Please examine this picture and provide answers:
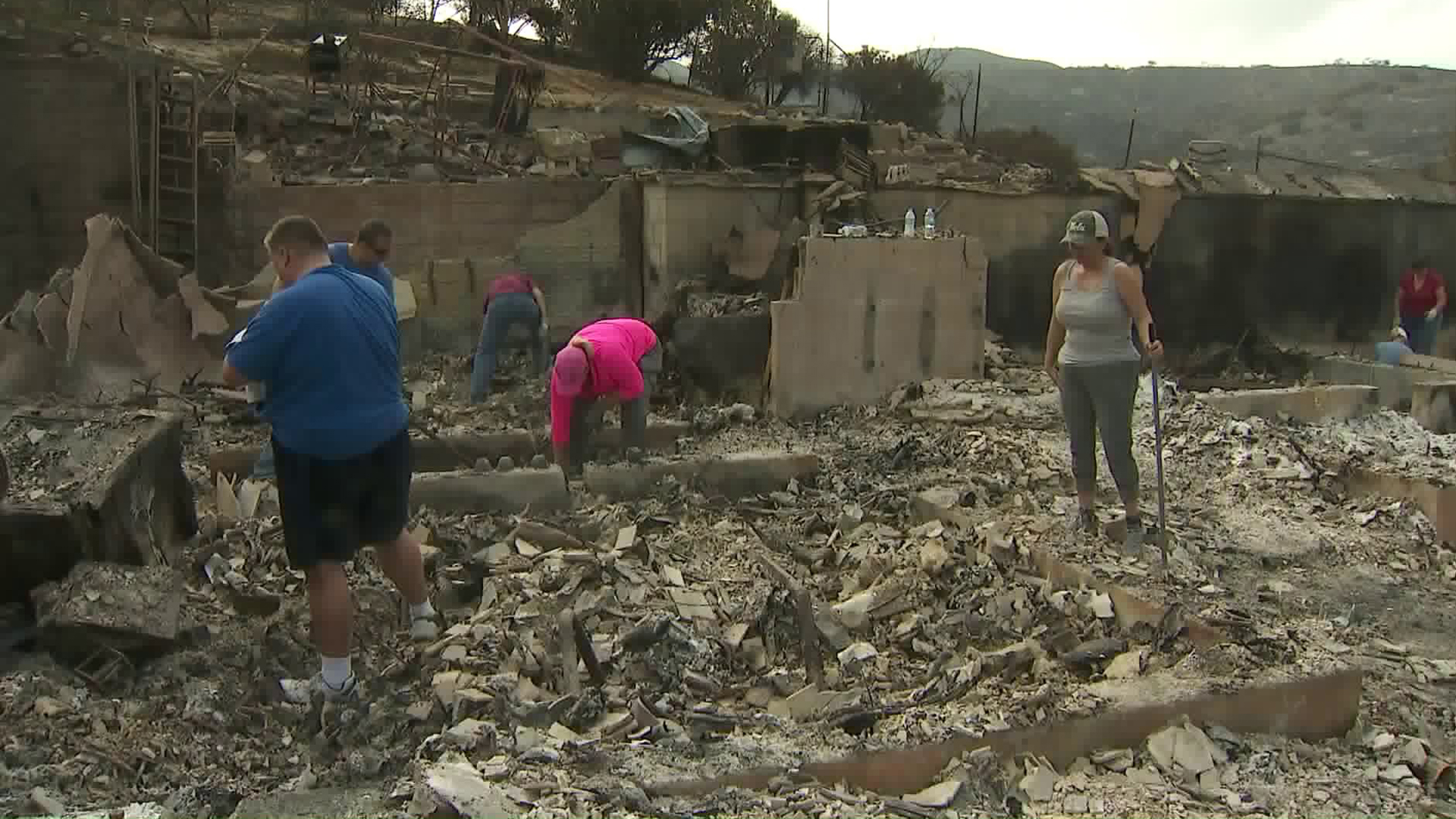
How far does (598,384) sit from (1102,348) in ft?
8.49

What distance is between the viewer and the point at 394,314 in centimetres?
427

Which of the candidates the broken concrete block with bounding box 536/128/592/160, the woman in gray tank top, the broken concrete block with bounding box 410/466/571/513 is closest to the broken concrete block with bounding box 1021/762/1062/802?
the woman in gray tank top

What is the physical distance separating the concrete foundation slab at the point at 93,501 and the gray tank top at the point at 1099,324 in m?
3.88

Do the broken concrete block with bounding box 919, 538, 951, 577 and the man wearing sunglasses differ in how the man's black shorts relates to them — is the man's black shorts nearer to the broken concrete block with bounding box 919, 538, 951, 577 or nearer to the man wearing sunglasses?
the man wearing sunglasses

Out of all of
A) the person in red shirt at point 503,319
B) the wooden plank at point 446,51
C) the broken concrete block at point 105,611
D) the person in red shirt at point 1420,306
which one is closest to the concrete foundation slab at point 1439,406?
the person in red shirt at point 1420,306

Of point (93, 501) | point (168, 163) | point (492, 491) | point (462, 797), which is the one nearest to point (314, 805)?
point (462, 797)

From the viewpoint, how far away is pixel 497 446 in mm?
7465

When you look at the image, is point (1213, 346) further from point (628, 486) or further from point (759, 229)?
point (628, 486)

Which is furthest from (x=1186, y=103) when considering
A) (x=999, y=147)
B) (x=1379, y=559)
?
(x=1379, y=559)

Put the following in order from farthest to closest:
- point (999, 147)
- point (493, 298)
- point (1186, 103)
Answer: point (1186, 103) → point (999, 147) → point (493, 298)

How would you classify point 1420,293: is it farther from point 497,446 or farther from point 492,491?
point 492,491

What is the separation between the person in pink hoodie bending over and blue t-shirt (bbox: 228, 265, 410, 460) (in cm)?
211

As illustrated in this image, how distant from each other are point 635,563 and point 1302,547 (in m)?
3.21

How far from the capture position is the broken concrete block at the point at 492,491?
20.5 ft
